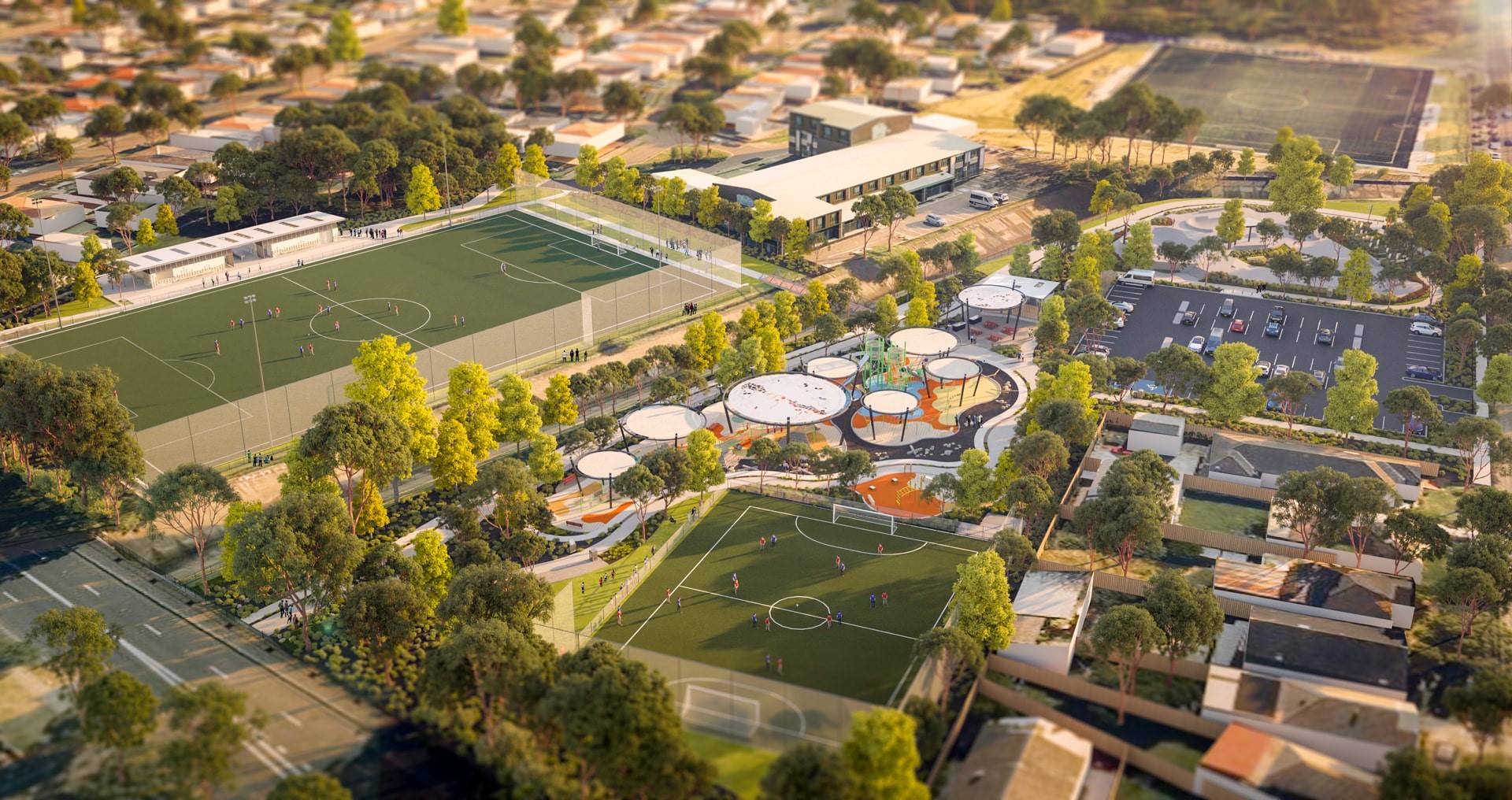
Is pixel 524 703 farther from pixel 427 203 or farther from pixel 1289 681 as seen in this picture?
pixel 427 203

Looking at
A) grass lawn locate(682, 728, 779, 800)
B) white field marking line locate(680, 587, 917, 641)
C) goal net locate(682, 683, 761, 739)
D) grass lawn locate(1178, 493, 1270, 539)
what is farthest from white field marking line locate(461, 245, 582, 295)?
grass lawn locate(682, 728, 779, 800)

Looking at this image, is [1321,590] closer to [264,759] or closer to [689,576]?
[689,576]

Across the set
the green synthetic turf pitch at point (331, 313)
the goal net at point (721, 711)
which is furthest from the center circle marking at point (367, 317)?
the goal net at point (721, 711)

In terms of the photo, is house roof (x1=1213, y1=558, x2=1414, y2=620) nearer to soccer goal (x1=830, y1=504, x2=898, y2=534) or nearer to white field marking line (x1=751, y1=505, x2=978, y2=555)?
white field marking line (x1=751, y1=505, x2=978, y2=555)

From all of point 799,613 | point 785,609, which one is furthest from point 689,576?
point 799,613

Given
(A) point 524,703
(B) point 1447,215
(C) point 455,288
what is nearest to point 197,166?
(C) point 455,288
